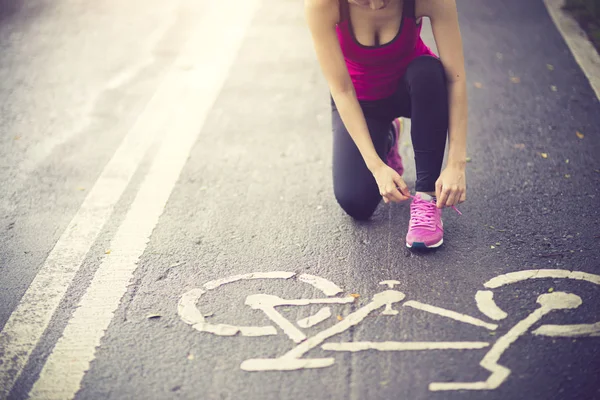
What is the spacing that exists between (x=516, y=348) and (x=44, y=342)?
1.91m

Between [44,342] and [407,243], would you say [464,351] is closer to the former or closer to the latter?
[407,243]

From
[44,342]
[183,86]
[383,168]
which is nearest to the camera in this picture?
[44,342]

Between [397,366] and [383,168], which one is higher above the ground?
[383,168]

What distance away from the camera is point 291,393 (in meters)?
2.24

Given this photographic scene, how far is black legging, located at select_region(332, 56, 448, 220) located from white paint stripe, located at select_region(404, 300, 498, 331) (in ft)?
2.16

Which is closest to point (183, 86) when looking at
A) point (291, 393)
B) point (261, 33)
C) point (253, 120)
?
point (253, 120)

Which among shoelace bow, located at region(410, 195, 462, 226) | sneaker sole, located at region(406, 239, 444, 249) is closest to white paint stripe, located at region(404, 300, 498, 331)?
sneaker sole, located at region(406, 239, 444, 249)

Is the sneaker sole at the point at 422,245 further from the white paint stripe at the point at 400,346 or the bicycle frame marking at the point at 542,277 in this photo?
the white paint stripe at the point at 400,346

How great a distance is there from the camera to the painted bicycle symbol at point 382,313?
2.36 meters

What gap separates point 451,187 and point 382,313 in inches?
26.3

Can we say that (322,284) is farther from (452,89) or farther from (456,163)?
(452,89)

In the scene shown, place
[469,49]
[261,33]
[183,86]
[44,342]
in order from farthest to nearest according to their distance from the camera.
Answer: [261,33] → [469,49] → [183,86] → [44,342]

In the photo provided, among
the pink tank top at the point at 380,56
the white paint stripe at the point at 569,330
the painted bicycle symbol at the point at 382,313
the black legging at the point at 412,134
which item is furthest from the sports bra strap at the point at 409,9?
the white paint stripe at the point at 569,330

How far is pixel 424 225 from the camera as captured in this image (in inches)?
118
